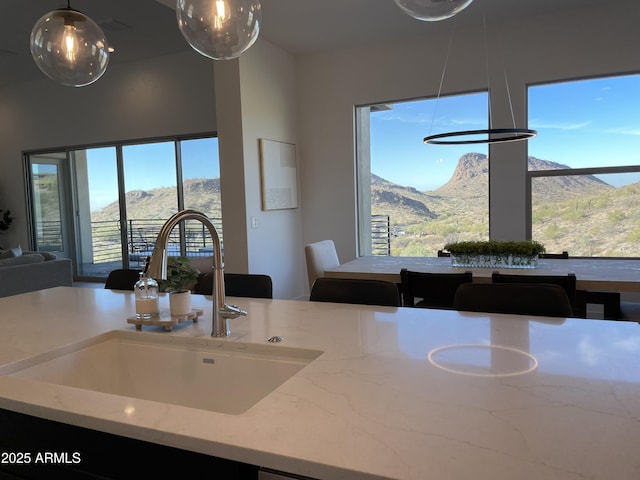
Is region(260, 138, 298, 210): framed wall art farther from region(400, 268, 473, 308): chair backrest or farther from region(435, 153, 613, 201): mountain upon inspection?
region(400, 268, 473, 308): chair backrest

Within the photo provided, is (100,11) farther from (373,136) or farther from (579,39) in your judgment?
(579,39)

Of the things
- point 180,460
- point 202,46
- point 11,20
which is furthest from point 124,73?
point 180,460

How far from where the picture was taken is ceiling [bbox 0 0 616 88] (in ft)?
14.9

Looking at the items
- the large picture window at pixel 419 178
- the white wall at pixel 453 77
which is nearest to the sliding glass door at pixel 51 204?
the white wall at pixel 453 77

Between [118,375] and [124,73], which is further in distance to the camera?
[124,73]

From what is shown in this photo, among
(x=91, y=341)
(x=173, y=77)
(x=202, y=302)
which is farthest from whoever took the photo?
(x=173, y=77)

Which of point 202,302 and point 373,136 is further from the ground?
point 373,136

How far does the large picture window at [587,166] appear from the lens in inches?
188

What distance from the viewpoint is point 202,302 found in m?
2.19

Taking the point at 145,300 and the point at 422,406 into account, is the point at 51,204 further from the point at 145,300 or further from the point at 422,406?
the point at 422,406

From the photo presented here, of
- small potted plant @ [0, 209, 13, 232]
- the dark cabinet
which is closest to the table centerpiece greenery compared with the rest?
the dark cabinet

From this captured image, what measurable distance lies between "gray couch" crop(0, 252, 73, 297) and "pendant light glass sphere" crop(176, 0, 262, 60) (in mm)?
4362

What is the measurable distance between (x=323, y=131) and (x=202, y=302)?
4085mm

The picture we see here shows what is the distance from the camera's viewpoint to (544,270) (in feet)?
10.7
